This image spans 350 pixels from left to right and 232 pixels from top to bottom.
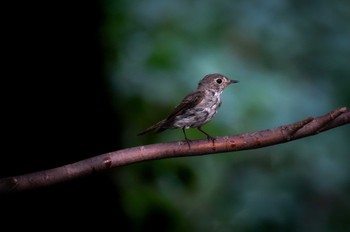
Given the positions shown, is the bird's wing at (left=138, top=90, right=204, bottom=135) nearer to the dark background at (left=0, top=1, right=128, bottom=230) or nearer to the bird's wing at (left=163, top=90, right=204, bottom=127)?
the bird's wing at (left=163, top=90, right=204, bottom=127)

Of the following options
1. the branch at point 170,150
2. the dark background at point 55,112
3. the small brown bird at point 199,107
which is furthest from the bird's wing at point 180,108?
the branch at point 170,150

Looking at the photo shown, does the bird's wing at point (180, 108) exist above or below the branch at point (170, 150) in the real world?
above

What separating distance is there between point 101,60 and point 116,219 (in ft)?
Answer: 2.65

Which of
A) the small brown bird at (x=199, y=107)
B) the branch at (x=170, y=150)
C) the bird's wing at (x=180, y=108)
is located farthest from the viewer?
the small brown bird at (x=199, y=107)

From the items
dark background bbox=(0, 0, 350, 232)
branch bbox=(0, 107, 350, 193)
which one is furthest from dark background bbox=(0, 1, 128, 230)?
branch bbox=(0, 107, 350, 193)

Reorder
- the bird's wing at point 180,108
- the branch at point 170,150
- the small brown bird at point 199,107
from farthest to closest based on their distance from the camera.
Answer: the small brown bird at point 199,107, the bird's wing at point 180,108, the branch at point 170,150

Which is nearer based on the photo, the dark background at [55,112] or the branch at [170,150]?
the branch at [170,150]

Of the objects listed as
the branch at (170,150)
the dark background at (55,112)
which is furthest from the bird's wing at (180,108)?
the branch at (170,150)

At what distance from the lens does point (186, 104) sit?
2.78 meters

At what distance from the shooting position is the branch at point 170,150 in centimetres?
163

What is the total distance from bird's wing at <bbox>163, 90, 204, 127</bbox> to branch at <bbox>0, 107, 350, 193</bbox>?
603 mm

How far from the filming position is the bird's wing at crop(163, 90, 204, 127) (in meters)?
2.59

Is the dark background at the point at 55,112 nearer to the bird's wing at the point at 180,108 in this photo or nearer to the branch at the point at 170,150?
the bird's wing at the point at 180,108

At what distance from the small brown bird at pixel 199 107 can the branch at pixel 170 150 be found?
0.57 m
